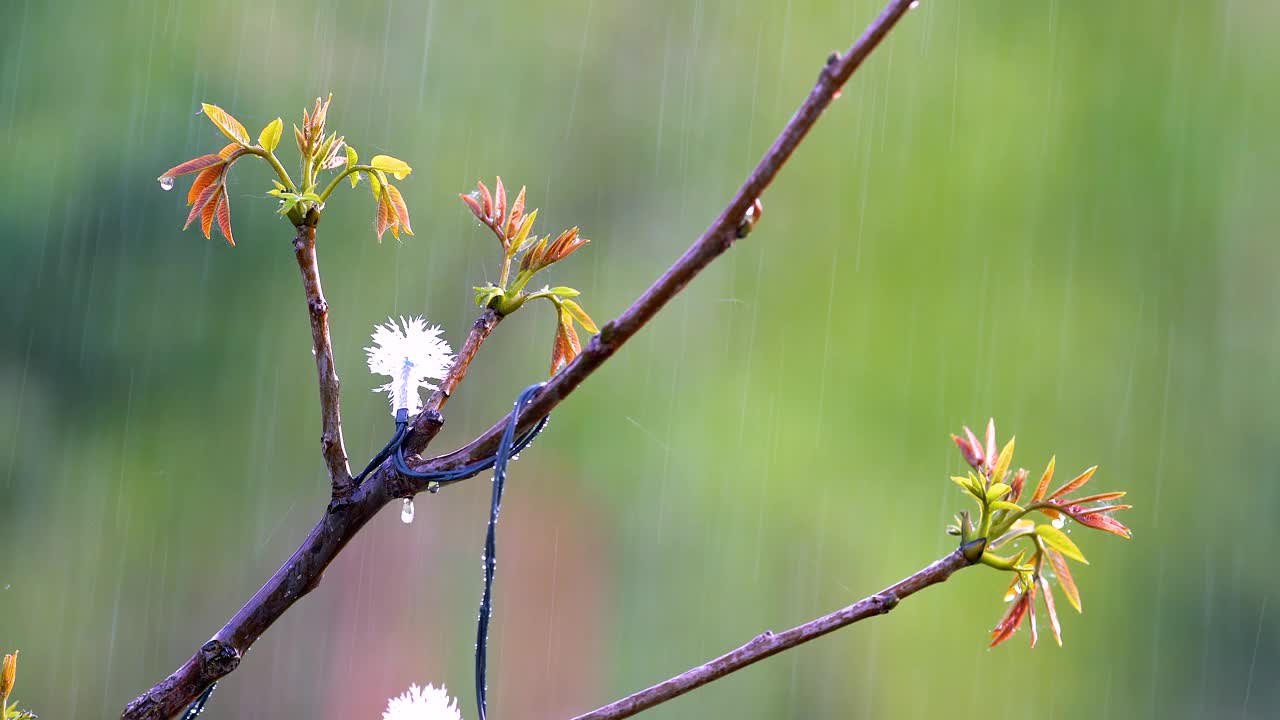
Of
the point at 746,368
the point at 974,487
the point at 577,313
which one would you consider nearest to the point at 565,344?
the point at 577,313

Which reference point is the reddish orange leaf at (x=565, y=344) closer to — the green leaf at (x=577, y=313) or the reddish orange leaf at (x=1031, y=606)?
the green leaf at (x=577, y=313)

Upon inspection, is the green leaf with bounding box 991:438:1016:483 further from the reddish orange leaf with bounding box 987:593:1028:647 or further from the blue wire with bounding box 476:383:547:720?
the blue wire with bounding box 476:383:547:720

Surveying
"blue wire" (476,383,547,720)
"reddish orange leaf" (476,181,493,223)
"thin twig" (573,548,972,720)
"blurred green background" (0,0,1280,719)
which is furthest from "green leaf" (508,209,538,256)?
"blurred green background" (0,0,1280,719)

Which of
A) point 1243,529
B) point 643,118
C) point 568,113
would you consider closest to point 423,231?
point 568,113

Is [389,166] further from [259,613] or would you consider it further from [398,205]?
[259,613]

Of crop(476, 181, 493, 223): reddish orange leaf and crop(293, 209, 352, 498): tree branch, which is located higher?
crop(476, 181, 493, 223): reddish orange leaf

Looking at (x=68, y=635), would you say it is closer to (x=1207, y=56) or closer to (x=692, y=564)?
(x=692, y=564)
